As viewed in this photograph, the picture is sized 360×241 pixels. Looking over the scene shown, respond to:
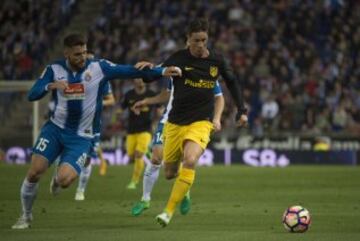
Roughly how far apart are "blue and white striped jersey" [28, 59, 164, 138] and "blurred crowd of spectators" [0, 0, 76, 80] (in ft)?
75.8

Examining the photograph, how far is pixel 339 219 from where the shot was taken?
43.7 feet

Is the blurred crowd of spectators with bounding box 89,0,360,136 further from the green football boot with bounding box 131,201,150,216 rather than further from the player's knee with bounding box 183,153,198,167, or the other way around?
the player's knee with bounding box 183,153,198,167

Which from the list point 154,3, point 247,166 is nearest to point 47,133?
point 247,166

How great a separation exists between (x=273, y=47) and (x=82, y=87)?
22208 mm

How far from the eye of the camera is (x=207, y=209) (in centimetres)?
1501

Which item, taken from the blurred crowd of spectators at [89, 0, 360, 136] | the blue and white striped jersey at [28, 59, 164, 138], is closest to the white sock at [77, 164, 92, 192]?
A: the blue and white striped jersey at [28, 59, 164, 138]

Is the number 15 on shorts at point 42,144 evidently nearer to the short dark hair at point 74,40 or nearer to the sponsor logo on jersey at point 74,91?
the sponsor logo on jersey at point 74,91

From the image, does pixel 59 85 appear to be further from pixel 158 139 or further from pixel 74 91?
pixel 158 139

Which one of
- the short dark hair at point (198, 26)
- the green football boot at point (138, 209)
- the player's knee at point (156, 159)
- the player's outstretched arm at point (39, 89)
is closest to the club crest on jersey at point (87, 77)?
the player's outstretched arm at point (39, 89)

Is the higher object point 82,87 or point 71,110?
point 82,87

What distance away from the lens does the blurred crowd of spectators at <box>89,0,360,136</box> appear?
3139cm

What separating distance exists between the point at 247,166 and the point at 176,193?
1866cm

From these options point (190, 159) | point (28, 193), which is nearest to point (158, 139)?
point (190, 159)

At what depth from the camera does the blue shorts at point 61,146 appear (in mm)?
11906
